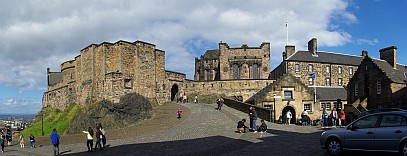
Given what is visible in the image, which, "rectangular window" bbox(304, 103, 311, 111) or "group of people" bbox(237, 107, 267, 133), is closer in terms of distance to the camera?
"group of people" bbox(237, 107, 267, 133)

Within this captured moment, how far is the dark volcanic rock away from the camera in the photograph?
86.8 feet

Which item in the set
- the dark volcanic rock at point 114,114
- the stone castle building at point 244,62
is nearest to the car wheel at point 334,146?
the dark volcanic rock at point 114,114

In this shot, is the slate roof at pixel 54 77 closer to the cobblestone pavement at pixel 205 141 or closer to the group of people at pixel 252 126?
the cobblestone pavement at pixel 205 141

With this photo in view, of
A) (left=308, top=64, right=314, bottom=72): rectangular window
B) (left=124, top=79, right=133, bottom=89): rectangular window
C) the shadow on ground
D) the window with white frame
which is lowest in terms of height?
the shadow on ground

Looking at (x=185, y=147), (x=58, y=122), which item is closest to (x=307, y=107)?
(x=185, y=147)

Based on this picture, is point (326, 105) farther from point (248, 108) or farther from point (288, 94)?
point (248, 108)

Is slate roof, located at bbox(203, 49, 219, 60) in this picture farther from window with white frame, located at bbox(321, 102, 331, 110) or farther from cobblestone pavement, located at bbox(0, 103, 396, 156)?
cobblestone pavement, located at bbox(0, 103, 396, 156)

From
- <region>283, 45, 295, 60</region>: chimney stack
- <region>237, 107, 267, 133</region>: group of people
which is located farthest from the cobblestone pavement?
<region>283, 45, 295, 60</region>: chimney stack

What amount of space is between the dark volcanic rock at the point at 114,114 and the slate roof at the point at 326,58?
94.3ft

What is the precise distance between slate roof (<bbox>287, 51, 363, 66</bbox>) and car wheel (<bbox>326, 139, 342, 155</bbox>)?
132 feet

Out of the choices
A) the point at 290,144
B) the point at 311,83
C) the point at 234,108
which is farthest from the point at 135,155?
the point at 311,83

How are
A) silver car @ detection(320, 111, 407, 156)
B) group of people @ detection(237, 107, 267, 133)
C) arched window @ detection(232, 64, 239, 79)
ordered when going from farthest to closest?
arched window @ detection(232, 64, 239, 79), group of people @ detection(237, 107, 267, 133), silver car @ detection(320, 111, 407, 156)

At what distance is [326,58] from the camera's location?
2067 inches

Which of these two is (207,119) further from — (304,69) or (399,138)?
(304,69)
